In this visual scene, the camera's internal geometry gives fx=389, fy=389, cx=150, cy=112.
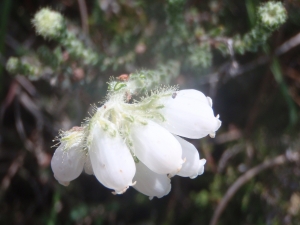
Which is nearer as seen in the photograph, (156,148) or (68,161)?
(156,148)

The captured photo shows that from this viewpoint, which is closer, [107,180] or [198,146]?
[107,180]

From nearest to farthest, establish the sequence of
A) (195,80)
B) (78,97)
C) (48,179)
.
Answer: (195,80), (78,97), (48,179)

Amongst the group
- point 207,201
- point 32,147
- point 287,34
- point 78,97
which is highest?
point 287,34

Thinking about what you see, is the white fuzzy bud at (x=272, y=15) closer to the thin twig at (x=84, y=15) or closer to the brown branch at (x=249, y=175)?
the brown branch at (x=249, y=175)

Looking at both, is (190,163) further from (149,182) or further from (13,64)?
(13,64)

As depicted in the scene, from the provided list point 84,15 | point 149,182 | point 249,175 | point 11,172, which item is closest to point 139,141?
point 149,182

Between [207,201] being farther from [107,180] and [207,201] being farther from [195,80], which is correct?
[107,180]

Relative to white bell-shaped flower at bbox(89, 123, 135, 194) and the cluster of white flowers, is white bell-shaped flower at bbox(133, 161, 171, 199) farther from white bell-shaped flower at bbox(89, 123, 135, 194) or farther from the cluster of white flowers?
white bell-shaped flower at bbox(89, 123, 135, 194)

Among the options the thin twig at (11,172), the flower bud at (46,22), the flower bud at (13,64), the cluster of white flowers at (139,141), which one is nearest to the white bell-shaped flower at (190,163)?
the cluster of white flowers at (139,141)

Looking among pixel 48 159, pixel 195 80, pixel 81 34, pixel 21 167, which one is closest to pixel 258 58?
pixel 195 80
